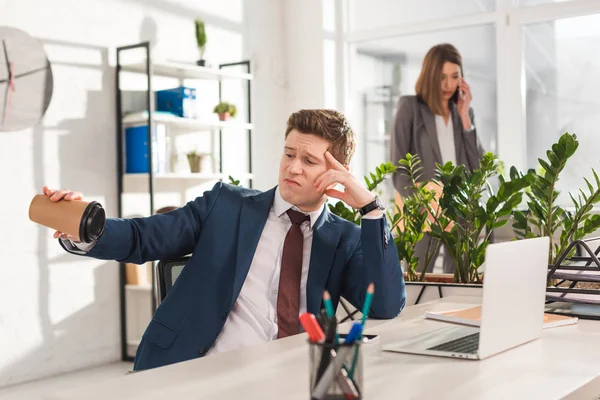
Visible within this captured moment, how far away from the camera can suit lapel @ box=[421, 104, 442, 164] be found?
204 inches

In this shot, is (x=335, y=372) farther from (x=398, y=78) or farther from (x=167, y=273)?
(x=398, y=78)

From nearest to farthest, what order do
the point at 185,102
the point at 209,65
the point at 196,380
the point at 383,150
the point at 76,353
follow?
the point at 196,380
the point at 76,353
the point at 185,102
the point at 209,65
the point at 383,150

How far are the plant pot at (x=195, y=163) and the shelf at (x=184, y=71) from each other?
0.55m

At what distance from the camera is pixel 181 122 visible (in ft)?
15.6

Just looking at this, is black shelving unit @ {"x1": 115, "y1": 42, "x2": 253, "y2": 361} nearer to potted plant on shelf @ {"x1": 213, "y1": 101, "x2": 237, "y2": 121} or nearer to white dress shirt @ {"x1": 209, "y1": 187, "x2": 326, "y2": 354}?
potted plant on shelf @ {"x1": 213, "y1": 101, "x2": 237, "y2": 121}

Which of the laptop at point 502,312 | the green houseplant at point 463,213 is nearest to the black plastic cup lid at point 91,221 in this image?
the laptop at point 502,312

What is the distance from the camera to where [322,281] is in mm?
1954

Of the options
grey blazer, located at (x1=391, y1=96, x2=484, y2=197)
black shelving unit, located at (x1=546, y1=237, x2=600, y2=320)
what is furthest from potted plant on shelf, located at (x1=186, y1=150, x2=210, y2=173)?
black shelving unit, located at (x1=546, y1=237, x2=600, y2=320)

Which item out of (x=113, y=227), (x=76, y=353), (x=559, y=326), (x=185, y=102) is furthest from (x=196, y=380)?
(x=185, y=102)

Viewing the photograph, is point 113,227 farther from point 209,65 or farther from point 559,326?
point 209,65

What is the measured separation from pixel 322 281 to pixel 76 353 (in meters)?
2.87

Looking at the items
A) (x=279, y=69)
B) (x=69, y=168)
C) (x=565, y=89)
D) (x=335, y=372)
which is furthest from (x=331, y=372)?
(x=279, y=69)

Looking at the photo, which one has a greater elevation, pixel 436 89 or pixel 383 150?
pixel 436 89

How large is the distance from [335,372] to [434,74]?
462cm
